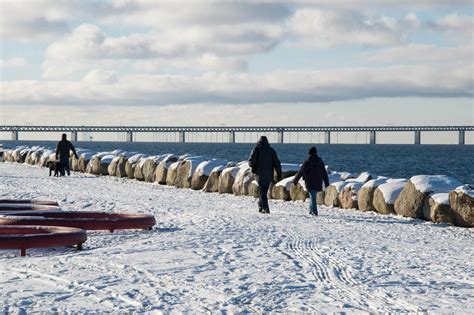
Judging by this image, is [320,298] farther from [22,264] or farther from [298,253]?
[22,264]

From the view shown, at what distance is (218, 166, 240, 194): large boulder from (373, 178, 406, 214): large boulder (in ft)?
18.6

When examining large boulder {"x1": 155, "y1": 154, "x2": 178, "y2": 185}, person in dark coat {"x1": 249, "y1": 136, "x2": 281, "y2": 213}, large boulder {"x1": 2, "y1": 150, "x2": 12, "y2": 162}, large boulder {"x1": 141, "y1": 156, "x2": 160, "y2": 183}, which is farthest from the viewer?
large boulder {"x1": 2, "y1": 150, "x2": 12, "y2": 162}

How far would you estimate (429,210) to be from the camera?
51.2 feet

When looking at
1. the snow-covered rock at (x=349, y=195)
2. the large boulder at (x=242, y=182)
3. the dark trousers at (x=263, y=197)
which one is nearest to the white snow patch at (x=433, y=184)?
the snow-covered rock at (x=349, y=195)

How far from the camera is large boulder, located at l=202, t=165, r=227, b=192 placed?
75.8ft

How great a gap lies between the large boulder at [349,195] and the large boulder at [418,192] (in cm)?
158

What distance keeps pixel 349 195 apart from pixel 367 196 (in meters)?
0.63

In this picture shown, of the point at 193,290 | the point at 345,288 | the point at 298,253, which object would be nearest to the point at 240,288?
the point at 193,290

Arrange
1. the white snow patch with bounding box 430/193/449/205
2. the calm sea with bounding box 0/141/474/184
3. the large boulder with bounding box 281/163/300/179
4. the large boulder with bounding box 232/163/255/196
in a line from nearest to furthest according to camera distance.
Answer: the white snow patch with bounding box 430/193/449/205
the large boulder with bounding box 232/163/255/196
the large boulder with bounding box 281/163/300/179
the calm sea with bounding box 0/141/474/184

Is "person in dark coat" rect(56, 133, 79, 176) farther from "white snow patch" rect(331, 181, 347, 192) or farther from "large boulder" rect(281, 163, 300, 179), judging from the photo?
Answer: "white snow patch" rect(331, 181, 347, 192)

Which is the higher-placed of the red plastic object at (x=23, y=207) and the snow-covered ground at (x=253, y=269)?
the red plastic object at (x=23, y=207)

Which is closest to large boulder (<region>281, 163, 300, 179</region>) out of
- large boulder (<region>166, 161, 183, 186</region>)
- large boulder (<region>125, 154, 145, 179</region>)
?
large boulder (<region>166, 161, 183, 186</region>)

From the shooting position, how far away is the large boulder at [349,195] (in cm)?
1808

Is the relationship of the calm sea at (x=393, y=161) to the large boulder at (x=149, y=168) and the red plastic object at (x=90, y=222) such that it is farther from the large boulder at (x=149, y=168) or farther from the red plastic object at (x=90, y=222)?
the red plastic object at (x=90, y=222)
